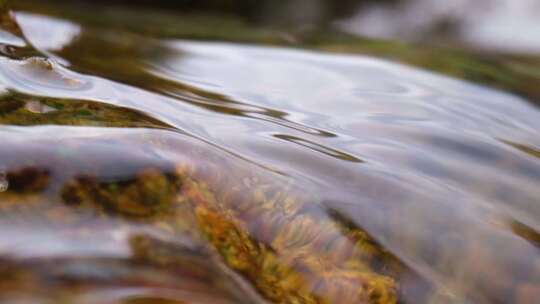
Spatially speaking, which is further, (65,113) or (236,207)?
(65,113)

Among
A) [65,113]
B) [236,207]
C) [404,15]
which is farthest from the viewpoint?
[404,15]

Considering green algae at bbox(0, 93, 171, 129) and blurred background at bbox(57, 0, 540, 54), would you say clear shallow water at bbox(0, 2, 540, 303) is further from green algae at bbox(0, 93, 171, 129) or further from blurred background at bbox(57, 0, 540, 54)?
blurred background at bbox(57, 0, 540, 54)

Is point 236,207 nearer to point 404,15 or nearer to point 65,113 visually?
point 65,113

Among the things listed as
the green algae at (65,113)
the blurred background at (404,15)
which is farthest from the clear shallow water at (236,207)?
the blurred background at (404,15)

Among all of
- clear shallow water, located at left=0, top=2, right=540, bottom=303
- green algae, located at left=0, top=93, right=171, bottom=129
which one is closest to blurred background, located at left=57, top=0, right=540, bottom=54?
clear shallow water, located at left=0, top=2, right=540, bottom=303

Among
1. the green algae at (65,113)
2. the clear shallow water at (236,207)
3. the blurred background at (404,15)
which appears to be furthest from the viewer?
the blurred background at (404,15)

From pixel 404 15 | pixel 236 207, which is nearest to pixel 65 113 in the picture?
pixel 236 207

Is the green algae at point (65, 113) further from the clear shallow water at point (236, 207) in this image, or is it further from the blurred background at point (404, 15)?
the blurred background at point (404, 15)

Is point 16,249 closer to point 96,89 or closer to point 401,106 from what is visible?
point 96,89

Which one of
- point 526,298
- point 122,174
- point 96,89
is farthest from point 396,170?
point 96,89
